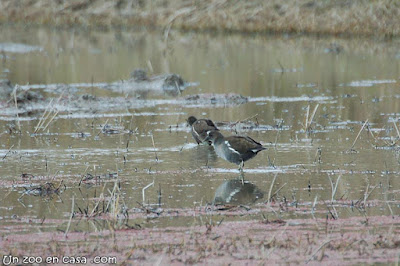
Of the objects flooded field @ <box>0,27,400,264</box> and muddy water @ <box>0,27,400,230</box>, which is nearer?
flooded field @ <box>0,27,400,264</box>

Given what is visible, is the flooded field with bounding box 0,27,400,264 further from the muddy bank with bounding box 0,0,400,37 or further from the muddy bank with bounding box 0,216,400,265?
the muddy bank with bounding box 0,0,400,37

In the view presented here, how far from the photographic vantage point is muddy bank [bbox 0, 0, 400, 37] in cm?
3219

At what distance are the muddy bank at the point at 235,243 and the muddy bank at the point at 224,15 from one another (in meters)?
20.5

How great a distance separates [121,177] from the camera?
1163 centimetres

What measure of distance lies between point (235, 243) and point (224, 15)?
94.3 feet

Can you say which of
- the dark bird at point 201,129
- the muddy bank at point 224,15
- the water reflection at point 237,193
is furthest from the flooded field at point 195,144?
the muddy bank at point 224,15

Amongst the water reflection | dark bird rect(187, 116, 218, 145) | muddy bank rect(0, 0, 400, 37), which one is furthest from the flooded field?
muddy bank rect(0, 0, 400, 37)

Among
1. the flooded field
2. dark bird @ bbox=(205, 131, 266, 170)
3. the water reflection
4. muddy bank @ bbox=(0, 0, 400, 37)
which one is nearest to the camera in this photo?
the flooded field

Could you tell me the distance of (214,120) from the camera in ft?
55.4

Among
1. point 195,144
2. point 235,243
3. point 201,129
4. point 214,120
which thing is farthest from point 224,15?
point 235,243

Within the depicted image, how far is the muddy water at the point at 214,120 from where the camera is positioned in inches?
413

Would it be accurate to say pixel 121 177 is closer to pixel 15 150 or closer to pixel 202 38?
pixel 15 150

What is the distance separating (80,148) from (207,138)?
2146 mm

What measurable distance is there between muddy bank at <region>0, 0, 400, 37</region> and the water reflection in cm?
1811
